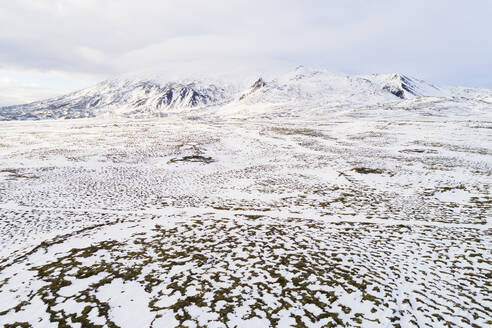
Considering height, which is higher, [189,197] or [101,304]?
[101,304]

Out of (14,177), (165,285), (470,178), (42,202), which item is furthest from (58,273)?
(470,178)

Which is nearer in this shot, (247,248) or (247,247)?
(247,248)

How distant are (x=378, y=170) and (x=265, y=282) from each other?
2939cm

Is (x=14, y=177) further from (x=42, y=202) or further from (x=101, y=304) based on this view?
(x=101, y=304)

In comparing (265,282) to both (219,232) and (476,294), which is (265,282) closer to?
(219,232)

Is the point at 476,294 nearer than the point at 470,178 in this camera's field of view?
Yes

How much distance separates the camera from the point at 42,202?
21.5m

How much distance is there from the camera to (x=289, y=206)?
67.8ft

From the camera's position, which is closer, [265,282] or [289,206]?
[265,282]

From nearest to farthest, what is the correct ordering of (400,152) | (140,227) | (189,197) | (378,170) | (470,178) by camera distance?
(140,227) → (189,197) → (470,178) → (378,170) → (400,152)

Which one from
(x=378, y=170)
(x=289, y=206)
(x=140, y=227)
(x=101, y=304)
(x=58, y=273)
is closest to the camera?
(x=101, y=304)

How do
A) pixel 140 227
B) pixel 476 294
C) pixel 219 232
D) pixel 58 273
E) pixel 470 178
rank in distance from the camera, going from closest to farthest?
1. pixel 476 294
2. pixel 58 273
3. pixel 219 232
4. pixel 140 227
5. pixel 470 178

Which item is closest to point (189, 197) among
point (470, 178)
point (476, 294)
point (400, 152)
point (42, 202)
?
point (42, 202)

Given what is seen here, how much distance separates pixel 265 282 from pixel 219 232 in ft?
19.3
